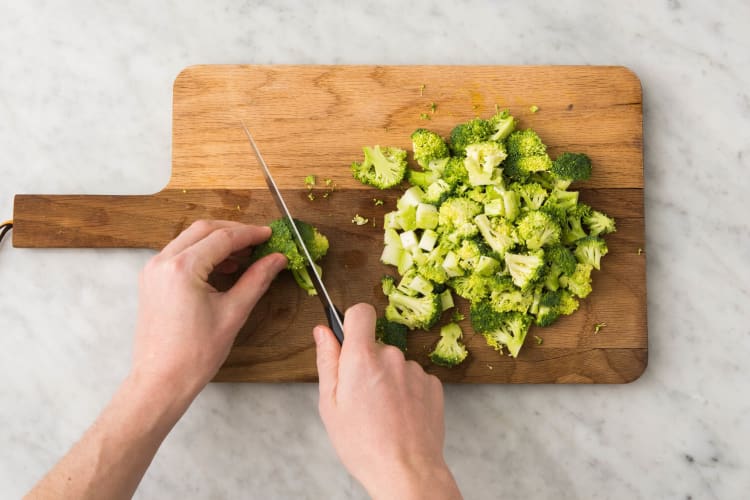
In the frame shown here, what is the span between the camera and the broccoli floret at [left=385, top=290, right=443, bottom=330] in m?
2.51

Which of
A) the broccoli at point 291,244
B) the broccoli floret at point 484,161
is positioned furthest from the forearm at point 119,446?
the broccoli floret at point 484,161

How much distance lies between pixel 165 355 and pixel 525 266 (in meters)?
1.35

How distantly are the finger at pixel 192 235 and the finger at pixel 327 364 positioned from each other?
57 cm

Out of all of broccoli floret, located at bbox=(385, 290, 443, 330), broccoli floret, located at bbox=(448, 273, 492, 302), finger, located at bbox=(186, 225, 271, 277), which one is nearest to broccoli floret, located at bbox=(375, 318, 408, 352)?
broccoli floret, located at bbox=(385, 290, 443, 330)

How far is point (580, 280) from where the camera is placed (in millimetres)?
2512

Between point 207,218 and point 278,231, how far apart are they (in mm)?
→ 335

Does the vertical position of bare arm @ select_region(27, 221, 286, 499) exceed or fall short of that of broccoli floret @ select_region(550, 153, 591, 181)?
it falls short

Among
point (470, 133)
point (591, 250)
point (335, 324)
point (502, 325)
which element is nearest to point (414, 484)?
point (335, 324)

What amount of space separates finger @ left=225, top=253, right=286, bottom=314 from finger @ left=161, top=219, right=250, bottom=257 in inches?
7.5

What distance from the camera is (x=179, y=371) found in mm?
2281

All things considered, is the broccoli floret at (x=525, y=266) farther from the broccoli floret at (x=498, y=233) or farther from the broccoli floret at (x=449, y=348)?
the broccoli floret at (x=449, y=348)

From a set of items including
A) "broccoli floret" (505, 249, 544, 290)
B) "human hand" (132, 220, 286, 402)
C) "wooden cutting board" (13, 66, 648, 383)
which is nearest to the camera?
"human hand" (132, 220, 286, 402)

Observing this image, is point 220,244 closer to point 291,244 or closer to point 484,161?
point 291,244

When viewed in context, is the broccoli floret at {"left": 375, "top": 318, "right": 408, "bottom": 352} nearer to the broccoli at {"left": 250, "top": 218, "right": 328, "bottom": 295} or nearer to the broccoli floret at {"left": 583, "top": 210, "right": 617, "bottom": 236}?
the broccoli at {"left": 250, "top": 218, "right": 328, "bottom": 295}
